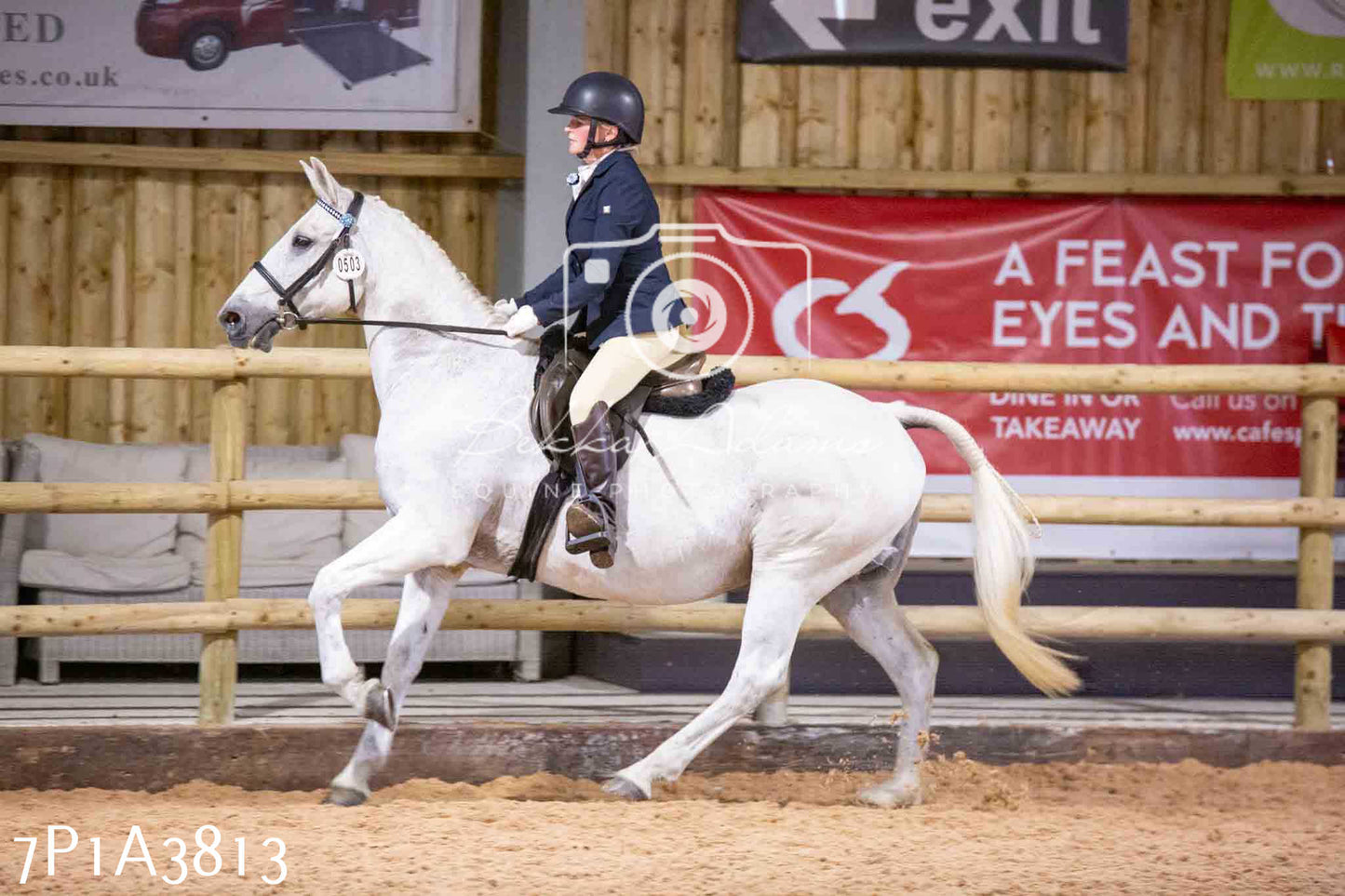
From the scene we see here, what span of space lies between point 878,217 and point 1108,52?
59.5 inches

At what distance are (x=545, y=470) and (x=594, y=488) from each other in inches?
7.8

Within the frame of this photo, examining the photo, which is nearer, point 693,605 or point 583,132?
point 583,132

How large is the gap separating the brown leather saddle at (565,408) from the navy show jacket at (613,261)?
13 cm

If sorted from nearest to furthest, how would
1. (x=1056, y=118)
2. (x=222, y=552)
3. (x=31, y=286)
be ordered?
1. (x=222, y=552)
2. (x=1056, y=118)
3. (x=31, y=286)

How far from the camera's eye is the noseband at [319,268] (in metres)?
4.77

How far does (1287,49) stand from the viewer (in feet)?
25.5

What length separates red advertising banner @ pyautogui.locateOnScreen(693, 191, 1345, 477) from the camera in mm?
7734

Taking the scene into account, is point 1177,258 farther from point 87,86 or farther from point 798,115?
point 87,86

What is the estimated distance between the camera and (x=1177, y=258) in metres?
7.80

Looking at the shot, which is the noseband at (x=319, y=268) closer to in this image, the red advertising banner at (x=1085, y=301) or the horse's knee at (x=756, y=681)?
the horse's knee at (x=756, y=681)

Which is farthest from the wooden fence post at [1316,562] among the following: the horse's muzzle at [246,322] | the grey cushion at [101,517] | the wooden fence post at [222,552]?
the grey cushion at [101,517]

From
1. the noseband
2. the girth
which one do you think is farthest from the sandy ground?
the noseband

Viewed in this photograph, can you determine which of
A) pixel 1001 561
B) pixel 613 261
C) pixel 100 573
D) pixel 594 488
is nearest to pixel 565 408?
pixel 594 488

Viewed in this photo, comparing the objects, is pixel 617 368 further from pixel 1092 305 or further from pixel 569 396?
pixel 1092 305
